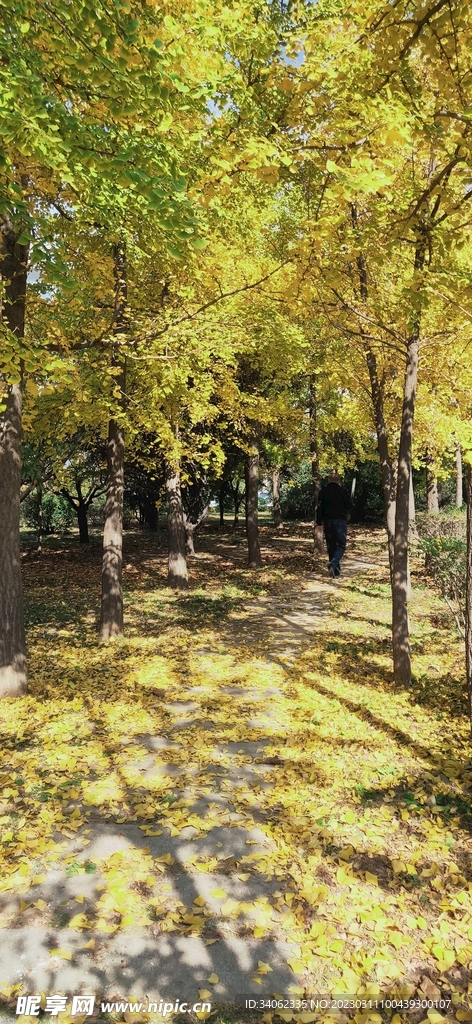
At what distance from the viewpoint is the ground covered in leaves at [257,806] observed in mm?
2914

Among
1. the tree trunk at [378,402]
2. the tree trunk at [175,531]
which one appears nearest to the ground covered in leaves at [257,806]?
the tree trunk at [378,402]

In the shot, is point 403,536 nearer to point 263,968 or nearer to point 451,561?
point 451,561

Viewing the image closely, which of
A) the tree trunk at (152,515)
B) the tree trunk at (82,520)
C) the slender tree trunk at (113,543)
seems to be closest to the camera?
the slender tree trunk at (113,543)

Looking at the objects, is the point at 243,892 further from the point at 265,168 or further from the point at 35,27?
the point at 35,27

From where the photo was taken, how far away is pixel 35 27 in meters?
3.71

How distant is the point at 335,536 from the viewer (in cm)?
1224

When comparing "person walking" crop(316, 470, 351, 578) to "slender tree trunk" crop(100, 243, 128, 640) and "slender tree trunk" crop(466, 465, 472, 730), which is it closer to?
"slender tree trunk" crop(100, 243, 128, 640)

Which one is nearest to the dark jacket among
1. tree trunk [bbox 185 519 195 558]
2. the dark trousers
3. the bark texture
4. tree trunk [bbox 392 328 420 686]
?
the dark trousers

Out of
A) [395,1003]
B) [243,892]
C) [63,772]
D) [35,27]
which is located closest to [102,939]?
[243,892]

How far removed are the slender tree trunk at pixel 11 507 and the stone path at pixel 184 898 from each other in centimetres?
197

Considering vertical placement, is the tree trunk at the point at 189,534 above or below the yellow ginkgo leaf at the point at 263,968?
above

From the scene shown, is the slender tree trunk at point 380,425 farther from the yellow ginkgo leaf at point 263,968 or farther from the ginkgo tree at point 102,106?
the yellow ginkgo leaf at point 263,968

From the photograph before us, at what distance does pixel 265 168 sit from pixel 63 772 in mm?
4811

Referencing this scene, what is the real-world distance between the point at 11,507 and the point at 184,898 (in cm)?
445
